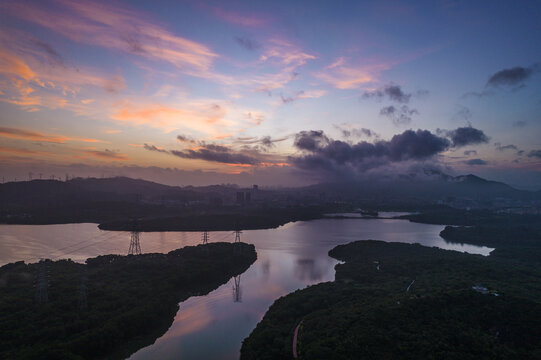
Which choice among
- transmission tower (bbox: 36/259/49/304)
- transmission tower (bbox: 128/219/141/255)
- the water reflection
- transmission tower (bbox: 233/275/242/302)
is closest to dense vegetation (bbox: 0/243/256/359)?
transmission tower (bbox: 36/259/49/304)

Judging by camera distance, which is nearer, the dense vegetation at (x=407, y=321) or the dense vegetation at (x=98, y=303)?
the dense vegetation at (x=407, y=321)

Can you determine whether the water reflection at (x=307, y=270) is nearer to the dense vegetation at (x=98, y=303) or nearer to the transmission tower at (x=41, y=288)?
the dense vegetation at (x=98, y=303)

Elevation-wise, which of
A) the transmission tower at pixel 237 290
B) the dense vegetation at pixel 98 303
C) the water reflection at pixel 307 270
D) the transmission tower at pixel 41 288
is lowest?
the transmission tower at pixel 237 290

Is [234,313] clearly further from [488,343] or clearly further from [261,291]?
[488,343]

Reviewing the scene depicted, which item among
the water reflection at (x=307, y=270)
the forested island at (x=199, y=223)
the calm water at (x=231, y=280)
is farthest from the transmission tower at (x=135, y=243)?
the forested island at (x=199, y=223)

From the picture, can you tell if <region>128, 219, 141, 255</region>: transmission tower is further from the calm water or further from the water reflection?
the water reflection

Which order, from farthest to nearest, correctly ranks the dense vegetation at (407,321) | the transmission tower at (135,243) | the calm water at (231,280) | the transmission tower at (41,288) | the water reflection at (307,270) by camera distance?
the transmission tower at (135,243)
the water reflection at (307,270)
the transmission tower at (41,288)
the calm water at (231,280)
the dense vegetation at (407,321)

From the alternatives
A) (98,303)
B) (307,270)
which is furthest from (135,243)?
(307,270)
